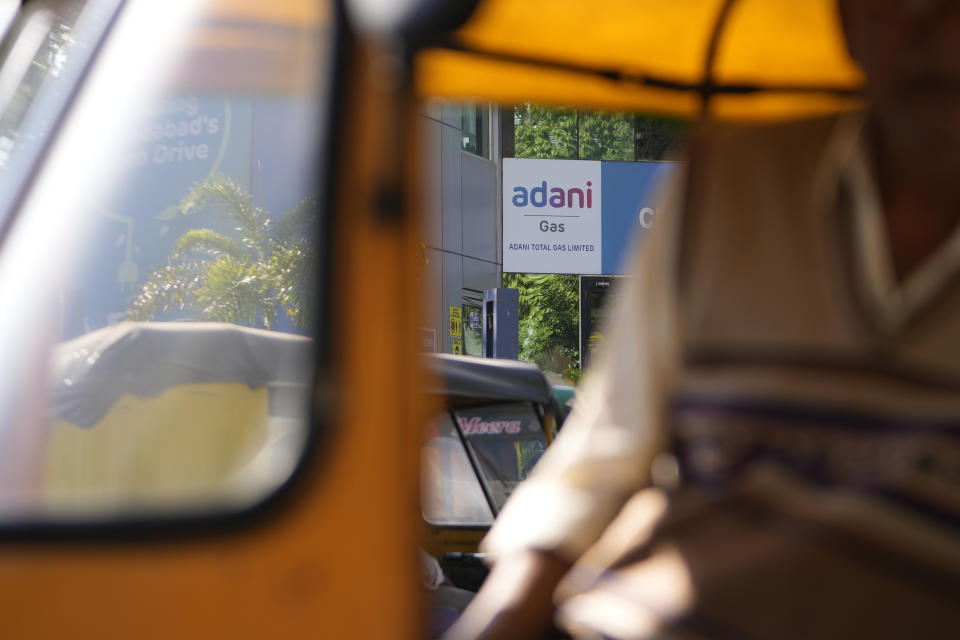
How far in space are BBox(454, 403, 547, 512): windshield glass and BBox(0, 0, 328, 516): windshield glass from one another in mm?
4969

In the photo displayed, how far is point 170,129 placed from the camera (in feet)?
4.33

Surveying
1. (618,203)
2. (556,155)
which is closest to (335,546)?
(618,203)

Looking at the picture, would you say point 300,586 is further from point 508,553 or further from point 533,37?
point 533,37

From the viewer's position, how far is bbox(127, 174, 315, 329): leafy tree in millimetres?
1302

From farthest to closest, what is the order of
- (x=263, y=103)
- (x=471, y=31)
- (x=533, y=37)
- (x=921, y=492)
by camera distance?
(x=533, y=37) < (x=471, y=31) < (x=263, y=103) < (x=921, y=492)

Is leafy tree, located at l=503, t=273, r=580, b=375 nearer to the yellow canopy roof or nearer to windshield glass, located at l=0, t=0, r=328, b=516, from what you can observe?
the yellow canopy roof

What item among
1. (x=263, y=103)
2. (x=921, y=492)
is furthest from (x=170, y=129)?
(x=921, y=492)

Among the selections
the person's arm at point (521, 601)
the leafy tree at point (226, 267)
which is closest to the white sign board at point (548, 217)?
the leafy tree at point (226, 267)

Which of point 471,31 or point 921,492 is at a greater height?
point 471,31

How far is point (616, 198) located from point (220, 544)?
60.8 feet

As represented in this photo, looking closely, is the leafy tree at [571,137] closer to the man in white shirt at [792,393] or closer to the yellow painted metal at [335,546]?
the man in white shirt at [792,393]

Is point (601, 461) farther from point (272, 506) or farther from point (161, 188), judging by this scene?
point (161, 188)

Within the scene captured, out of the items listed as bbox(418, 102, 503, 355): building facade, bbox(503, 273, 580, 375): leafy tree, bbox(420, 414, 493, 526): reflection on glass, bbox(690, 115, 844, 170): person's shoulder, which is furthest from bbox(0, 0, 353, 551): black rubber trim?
bbox(503, 273, 580, 375): leafy tree

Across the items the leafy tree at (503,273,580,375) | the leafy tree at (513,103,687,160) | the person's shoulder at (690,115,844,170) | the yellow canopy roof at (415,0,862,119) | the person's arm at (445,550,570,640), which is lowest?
the person's arm at (445,550,570,640)
